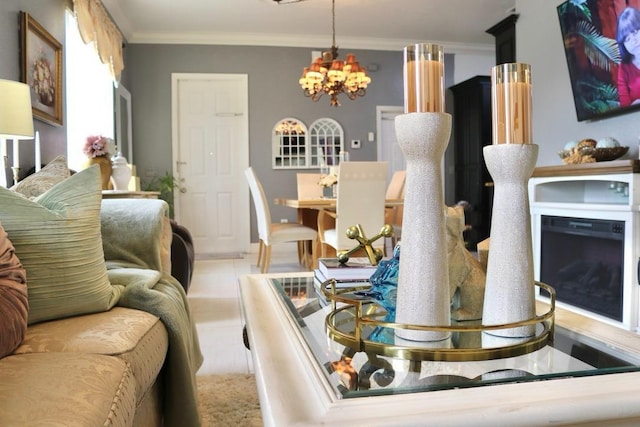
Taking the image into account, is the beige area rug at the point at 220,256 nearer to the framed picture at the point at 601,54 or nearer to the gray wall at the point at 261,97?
the gray wall at the point at 261,97

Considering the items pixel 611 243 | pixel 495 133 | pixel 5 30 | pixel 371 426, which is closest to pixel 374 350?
pixel 371 426

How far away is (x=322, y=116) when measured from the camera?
21.5 ft

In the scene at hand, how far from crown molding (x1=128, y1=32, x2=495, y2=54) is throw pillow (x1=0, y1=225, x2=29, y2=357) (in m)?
5.67

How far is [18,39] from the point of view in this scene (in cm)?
312

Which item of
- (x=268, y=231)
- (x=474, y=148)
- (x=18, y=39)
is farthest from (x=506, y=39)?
(x=18, y=39)

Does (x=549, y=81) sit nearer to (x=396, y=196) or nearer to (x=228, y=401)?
(x=396, y=196)

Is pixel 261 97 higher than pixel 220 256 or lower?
higher

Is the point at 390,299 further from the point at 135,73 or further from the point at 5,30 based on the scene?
the point at 135,73

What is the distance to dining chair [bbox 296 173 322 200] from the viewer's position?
564 cm

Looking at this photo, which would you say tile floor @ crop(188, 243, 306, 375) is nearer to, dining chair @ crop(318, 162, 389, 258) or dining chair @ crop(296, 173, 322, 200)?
dining chair @ crop(296, 173, 322, 200)

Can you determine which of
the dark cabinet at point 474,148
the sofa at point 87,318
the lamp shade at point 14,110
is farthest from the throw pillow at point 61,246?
the dark cabinet at point 474,148

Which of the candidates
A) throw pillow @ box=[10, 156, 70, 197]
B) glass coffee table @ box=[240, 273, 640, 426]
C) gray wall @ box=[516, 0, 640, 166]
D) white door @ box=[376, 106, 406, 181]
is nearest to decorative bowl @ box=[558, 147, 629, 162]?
gray wall @ box=[516, 0, 640, 166]

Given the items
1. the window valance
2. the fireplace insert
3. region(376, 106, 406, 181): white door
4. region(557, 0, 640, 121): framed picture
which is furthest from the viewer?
region(376, 106, 406, 181): white door

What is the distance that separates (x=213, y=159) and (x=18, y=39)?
11.1 ft
